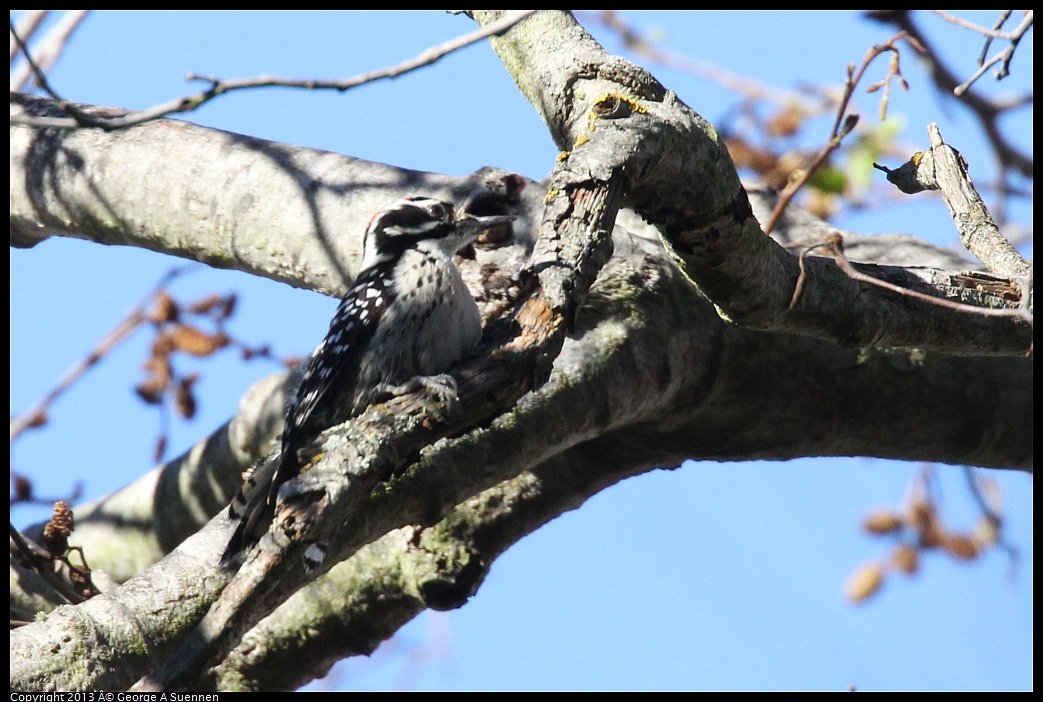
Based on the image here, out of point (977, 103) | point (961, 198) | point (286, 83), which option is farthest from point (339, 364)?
point (977, 103)

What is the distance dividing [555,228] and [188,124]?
2.76m

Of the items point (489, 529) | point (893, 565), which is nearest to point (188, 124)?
point (489, 529)

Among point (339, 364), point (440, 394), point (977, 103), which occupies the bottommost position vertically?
point (440, 394)

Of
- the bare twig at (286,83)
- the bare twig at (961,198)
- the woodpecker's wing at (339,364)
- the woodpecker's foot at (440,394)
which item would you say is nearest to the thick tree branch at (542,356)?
the woodpecker's foot at (440,394)

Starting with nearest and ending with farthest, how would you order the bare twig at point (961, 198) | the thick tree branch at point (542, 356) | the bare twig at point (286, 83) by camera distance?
the bare twig at point (286, 83)
the thick tree branch at point (542, 356)
the bare twig at point (961, 198)

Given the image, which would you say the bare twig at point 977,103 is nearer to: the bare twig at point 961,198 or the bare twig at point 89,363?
the bare twig at point 961,198

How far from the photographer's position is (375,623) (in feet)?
13.0

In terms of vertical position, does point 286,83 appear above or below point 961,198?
below

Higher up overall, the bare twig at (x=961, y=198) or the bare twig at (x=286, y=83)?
the bare twig at (x=961, y=198)

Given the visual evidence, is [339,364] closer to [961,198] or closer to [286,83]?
[286,83]

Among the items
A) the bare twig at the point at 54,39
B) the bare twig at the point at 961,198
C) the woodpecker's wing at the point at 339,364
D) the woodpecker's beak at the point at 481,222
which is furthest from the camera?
the bare twig at the point at 54,39

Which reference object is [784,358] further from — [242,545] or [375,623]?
[242,545]

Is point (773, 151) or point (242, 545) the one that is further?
point (773, 151)

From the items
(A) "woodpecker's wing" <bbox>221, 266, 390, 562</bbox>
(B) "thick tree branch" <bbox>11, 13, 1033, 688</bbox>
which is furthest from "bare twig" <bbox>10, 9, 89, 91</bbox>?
(A) "woodpecker's wing" <bbox>221, 266, 390, 562</bbox>
